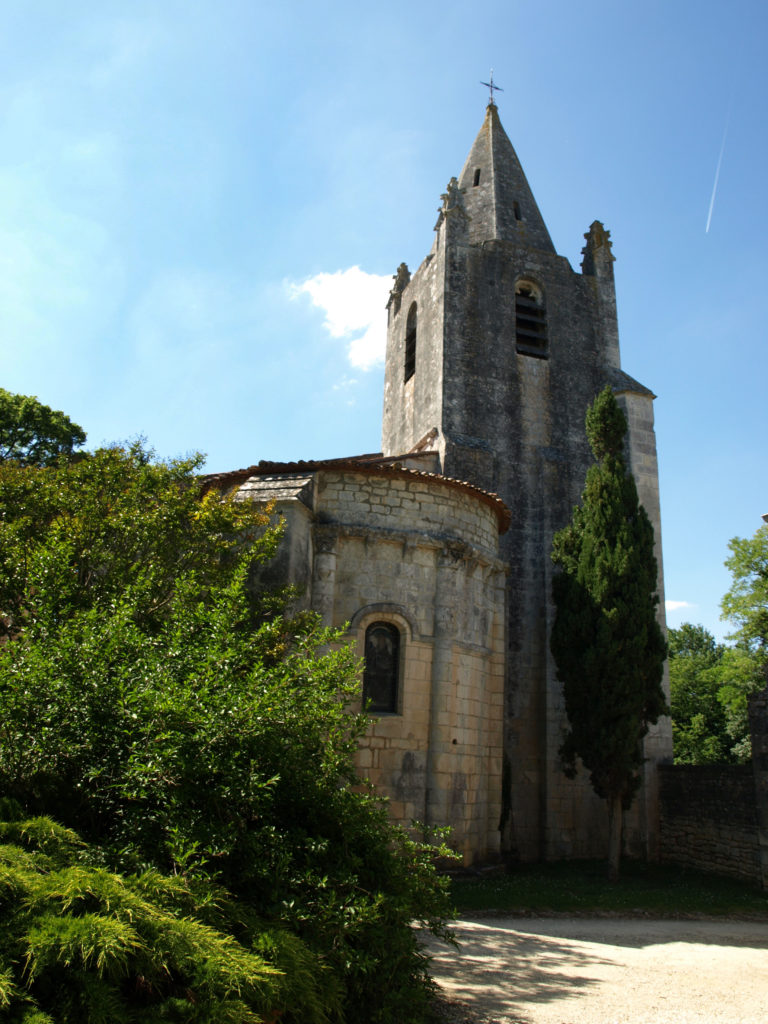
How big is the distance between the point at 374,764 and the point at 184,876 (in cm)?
780

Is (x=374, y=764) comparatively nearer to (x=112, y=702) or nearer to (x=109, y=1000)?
(x=112, y=702)

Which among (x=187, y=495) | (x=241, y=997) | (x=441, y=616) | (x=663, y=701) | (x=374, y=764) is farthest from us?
(x=663, y=701)

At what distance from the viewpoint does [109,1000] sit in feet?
10.9

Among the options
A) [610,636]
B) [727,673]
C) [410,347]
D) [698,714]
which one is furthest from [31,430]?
[698,714]

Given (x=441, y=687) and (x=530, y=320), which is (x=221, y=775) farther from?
(x=530, y=320)

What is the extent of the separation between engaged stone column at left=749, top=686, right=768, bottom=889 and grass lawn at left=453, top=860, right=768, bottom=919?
1072mm

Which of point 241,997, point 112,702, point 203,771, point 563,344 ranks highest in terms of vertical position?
point 563,344

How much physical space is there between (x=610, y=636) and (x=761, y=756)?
3.22 metres

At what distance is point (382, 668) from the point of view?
1256cm

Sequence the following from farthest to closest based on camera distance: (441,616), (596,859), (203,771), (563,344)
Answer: (563,344) → (596,859) → (441,616) → (203,771)

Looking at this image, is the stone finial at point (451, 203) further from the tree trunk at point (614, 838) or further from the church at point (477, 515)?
the tree trunk at point (614, 838)

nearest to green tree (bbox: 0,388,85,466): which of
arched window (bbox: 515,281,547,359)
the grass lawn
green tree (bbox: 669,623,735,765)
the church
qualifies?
the church

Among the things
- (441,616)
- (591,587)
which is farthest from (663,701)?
(441,616)

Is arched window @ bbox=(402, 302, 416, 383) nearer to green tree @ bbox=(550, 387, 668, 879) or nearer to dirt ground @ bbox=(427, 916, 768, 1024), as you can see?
green tree @ bbox=(550, 387, 668, 879)
